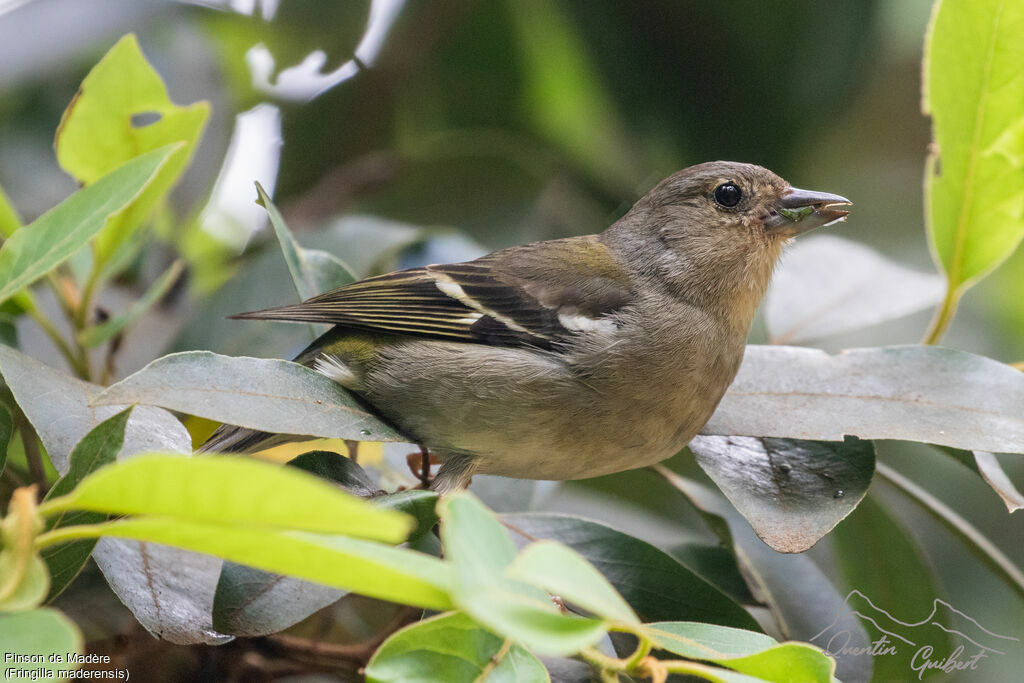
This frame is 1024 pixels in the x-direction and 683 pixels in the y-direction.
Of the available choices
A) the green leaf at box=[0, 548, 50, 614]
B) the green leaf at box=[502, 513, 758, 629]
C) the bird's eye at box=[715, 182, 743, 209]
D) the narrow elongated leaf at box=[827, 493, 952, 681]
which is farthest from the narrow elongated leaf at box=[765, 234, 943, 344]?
the green leaf at box=[0, 548, 50, 614]

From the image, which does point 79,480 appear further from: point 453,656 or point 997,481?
point 997,481

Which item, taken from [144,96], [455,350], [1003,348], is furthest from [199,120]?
[1003,348]

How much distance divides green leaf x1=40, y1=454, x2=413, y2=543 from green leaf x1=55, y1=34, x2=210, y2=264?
1.33 meters

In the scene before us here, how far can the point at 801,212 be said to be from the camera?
248 cm

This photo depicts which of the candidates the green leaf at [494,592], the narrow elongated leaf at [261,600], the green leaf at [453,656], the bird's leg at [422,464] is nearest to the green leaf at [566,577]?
the green leaf at [494,592]

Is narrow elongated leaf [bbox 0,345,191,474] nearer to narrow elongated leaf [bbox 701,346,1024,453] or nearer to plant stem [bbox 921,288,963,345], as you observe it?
narrow elongated leaf [bbox 701,346,1024,453]

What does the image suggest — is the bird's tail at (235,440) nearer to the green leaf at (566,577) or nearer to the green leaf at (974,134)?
the green leaf at (566,577)

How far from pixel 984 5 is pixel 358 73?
97.2 inches

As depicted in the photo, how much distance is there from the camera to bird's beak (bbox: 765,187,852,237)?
2407mm

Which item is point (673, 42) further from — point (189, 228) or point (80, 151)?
point (80, 151)

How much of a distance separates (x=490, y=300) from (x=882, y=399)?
3.20 ft

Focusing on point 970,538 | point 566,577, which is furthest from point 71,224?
point 970,538

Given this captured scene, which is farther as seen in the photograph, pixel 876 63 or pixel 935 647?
pixel 876 63

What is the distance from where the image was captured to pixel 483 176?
3523 mm
